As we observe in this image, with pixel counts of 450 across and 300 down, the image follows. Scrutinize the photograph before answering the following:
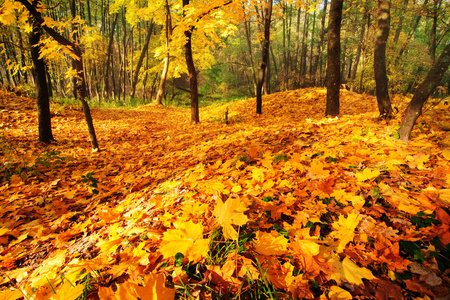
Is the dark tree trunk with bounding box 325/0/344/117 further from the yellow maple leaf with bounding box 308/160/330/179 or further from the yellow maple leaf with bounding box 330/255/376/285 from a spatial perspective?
the yellow maple leaf with bounding box 330/255/376/285

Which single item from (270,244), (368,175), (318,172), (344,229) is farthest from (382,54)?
(270,244)

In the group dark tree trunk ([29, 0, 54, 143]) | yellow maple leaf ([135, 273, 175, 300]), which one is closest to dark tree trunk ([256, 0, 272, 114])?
dark tree trunk ([29, 0, 54, 143])

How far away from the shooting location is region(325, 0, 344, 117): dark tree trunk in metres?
4.30

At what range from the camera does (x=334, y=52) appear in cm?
446

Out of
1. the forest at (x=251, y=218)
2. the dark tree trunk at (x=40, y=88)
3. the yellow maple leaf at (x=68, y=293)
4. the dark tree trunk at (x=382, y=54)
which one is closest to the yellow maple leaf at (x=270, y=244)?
the forest at (x=251, y=218)

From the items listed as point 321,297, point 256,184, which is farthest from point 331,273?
point 256,184

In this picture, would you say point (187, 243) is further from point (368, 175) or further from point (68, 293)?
point (368, 175)

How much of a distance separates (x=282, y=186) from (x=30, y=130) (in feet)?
24.6

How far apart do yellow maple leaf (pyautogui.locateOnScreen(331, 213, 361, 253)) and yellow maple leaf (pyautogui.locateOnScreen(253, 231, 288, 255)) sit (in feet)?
0.98

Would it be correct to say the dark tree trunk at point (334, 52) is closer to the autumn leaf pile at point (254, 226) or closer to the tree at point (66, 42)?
the autumn leaf pile at point (254, 226)

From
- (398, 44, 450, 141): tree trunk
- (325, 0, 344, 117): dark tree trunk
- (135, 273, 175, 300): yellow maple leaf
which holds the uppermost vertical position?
(325, 0, 344, 117): dark tree trunk

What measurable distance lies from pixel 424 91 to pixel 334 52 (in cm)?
264

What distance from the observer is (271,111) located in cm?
767

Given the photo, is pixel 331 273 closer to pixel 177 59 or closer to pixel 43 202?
pixel 43 202
